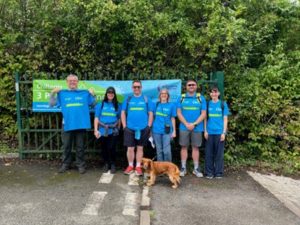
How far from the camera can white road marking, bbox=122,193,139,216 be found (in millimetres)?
4977

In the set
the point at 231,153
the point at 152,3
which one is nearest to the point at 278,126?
the point at 231,153

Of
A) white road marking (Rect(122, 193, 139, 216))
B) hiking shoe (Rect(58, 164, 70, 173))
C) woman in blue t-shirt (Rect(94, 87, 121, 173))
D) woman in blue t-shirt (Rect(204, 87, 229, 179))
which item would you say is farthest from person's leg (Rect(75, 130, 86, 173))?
woman in blue t-shirt (Rect(204, 87, 229, 179))

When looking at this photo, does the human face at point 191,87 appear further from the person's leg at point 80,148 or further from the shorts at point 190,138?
the person's leg at point 80,148

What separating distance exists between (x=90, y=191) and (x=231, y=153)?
10.6 ft

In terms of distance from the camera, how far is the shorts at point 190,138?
6.69 metres

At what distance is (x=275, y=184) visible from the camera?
6.66 meters

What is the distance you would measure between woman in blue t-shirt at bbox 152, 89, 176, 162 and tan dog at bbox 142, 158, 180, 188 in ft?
1.92

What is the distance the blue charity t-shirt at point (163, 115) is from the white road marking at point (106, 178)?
3.75ft

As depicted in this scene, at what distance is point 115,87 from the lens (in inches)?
282

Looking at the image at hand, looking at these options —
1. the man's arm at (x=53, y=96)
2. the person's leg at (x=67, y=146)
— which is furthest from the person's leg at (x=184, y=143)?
the man's arm at (x=53, y=96)

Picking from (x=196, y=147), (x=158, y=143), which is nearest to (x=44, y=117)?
(x=158, y=143)

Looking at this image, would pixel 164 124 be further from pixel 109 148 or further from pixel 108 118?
pixel 109 148

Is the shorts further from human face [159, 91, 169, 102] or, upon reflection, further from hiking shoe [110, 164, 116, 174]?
hiking shoe [110, 164, 116, 174]

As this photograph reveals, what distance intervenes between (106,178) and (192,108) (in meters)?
1.97
